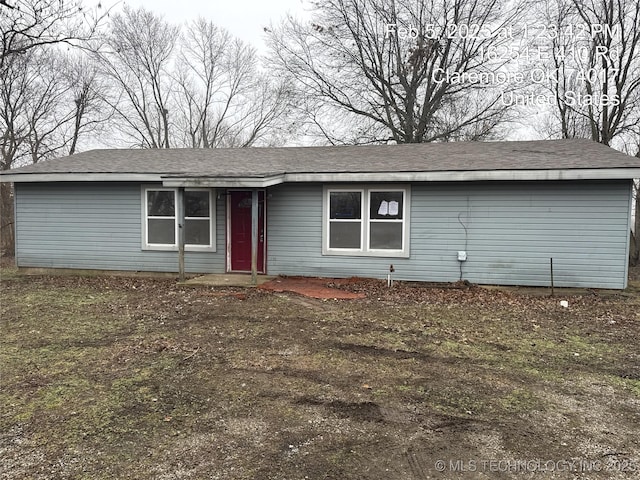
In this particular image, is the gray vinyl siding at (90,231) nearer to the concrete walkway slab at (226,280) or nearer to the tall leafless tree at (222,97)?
the concrete walkway slab at (226,280)

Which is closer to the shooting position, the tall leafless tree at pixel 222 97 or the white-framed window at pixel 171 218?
the white-framed window at pixel 171 218

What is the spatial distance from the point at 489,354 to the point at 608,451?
2068 mm

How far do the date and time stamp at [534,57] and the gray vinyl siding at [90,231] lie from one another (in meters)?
15.3

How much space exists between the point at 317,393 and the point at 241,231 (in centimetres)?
697

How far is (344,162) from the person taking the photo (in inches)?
406

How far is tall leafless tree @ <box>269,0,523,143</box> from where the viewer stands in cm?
2031

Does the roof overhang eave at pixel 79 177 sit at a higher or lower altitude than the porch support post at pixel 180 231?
higher

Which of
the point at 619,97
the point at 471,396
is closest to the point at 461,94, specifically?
the point at 619,97

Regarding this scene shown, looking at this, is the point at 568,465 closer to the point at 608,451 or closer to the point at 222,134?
the point at 608,451

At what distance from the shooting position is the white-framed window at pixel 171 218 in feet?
34.0

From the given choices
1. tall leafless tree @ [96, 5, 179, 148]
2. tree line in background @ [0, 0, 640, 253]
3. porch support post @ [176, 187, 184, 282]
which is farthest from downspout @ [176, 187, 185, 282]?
tall leafless tree @ [96, 5, 179, 148]

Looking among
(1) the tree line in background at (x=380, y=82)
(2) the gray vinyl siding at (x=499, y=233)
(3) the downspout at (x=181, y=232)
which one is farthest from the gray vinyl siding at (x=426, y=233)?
(1) the tree line in background at (x=380, y=82)

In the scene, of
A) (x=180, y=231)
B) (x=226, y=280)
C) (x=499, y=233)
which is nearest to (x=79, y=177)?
(x=180, y=231)

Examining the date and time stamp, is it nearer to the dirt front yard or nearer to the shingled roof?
the shingled roof
